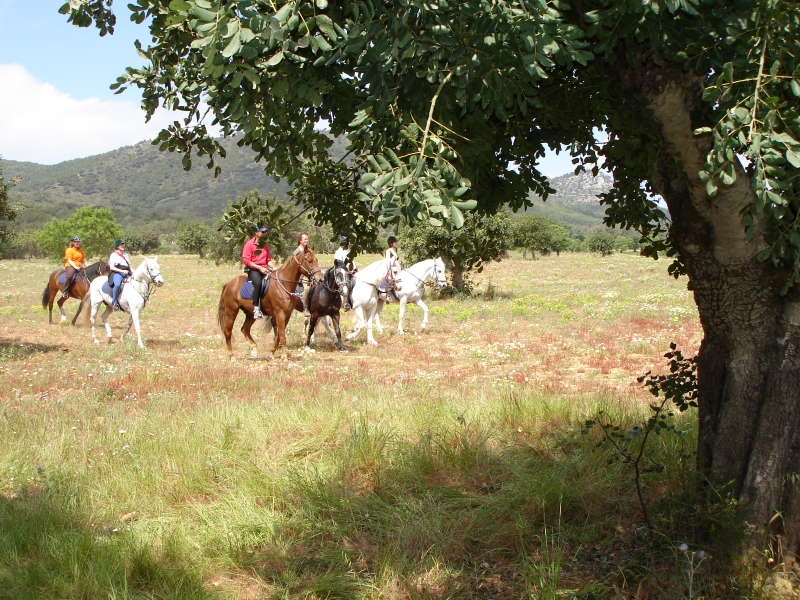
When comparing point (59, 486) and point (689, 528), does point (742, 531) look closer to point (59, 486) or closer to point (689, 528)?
point (689, 528)

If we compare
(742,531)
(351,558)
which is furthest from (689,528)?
(351,558)

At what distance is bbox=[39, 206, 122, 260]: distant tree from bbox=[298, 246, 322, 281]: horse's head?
47300mm

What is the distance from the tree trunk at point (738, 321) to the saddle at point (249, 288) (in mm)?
11002

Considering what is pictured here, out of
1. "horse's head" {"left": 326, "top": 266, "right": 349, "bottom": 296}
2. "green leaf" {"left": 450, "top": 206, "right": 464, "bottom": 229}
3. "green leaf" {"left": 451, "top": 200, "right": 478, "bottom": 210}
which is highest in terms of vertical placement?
"green leaf" {"left": 451, "top": 200, "right": 478, "bottom": 210}

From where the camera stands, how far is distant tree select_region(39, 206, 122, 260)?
54.5 metres

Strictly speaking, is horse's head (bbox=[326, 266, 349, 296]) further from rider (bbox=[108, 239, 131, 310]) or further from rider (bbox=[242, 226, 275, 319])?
rider (bbox=[108, 239, 131, 310])

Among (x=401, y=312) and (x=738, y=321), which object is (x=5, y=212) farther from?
(x=738, y=321)

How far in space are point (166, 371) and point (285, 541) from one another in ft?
24.5

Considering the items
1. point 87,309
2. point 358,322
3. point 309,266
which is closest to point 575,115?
point 309,266

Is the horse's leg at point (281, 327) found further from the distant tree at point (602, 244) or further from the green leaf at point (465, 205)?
the distant tree at point (602, 244)

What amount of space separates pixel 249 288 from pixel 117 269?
441cm

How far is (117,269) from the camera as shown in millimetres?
16078

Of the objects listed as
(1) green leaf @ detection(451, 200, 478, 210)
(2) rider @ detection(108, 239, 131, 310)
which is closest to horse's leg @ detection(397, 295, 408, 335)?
(2) rider @ detection(108, 239, 131, 310)

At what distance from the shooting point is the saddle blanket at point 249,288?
14.0m
